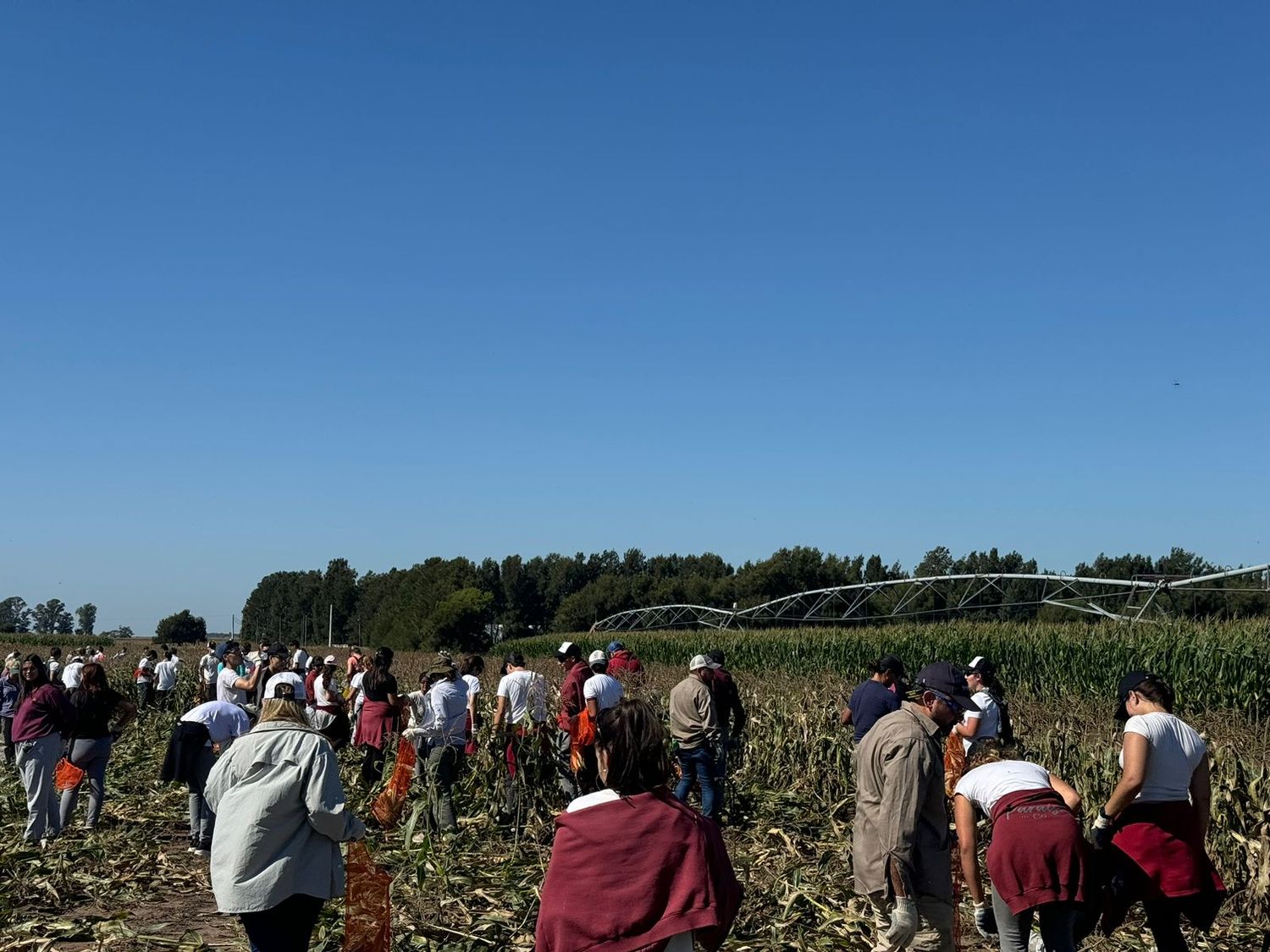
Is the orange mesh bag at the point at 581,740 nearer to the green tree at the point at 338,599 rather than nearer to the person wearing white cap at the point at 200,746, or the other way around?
the person wearing white cap at the point at 200,746

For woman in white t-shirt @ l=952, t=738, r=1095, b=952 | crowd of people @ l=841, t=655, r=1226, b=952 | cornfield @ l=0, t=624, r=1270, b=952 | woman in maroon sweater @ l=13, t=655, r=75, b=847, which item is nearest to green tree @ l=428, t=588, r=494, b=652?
cornfield @ l=0, t=624, r=1270, b=952

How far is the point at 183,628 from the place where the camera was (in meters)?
83.4

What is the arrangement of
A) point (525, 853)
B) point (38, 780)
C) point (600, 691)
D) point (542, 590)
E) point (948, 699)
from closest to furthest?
point (948, 699), point (525, 853), point (38, 780), point (600, 691), point (542, 590)

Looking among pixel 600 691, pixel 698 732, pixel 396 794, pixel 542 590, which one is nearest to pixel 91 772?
pixel 396 794

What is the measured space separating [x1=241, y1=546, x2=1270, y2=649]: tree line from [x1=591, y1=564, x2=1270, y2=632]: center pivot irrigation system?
1.12 m

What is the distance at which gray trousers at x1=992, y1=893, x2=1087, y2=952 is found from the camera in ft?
17.5

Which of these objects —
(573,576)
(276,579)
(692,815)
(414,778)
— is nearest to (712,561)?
(573,576)

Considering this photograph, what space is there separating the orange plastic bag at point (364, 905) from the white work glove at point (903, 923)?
2.84 meters

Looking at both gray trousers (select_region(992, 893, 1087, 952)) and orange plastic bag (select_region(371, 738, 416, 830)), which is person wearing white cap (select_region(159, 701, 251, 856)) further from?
gray trousers (select_region(992, 893, 1087, 952))

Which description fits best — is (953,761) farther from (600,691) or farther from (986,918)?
(600,691)

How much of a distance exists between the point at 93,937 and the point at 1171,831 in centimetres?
666

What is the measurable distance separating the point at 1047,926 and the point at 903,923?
0.70 metres

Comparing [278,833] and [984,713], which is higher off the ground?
[984,713]

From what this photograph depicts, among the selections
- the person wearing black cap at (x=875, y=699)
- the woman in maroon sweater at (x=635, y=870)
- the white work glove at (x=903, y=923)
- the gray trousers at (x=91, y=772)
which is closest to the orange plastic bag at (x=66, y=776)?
the gray trousers at (x=91, y=772)
